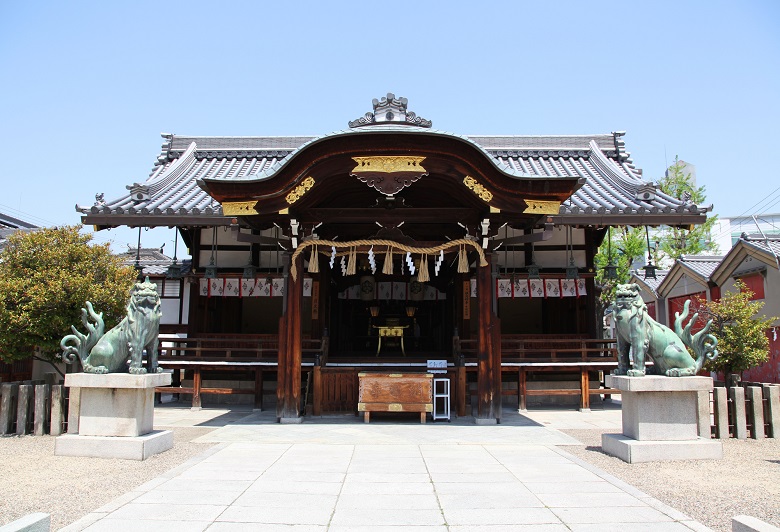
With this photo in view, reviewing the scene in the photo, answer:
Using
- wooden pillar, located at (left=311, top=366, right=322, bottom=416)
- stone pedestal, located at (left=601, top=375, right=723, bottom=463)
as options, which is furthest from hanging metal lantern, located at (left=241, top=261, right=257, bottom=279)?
stone pedestal, located at (left=601, top=375, right=723, bottom=463)

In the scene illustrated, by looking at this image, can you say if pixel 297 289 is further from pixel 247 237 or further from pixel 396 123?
pixel 396 123

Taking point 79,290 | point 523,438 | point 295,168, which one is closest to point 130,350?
point 79,290

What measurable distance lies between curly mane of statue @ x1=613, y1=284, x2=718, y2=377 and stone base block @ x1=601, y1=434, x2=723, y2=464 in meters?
0.90

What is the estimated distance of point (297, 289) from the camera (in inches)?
431

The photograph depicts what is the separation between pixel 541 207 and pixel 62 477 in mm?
8401

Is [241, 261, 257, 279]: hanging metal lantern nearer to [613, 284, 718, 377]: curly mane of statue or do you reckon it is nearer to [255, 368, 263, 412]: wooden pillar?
[255, 368, 263, 412]: wooden pillar

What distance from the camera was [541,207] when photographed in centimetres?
1027

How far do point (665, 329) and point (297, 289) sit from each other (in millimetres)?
6510

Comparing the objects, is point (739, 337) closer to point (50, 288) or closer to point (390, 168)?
point (390, 168)

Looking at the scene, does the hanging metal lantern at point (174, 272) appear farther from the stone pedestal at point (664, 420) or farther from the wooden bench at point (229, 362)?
the stone pedestal at point (664, 420)

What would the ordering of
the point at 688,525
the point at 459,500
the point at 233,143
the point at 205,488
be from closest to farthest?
the point at 688,525, the point at 459,500, the point at 205,488, the point at 233,143

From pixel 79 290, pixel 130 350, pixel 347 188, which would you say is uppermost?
pixel 347 188

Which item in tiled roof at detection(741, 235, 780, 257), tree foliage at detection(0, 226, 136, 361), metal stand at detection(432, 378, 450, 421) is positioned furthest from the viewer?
tiled roof at detection(741, 235, 780, 257)

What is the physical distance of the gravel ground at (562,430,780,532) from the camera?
17.1 feet
